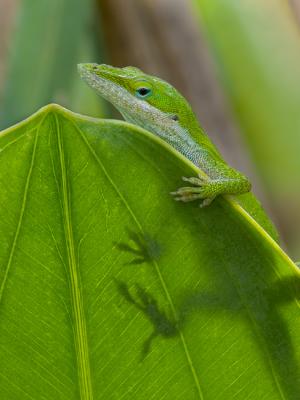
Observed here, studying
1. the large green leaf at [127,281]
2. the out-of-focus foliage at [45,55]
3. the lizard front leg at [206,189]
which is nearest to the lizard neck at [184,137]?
the lizard front leg at [206,189]

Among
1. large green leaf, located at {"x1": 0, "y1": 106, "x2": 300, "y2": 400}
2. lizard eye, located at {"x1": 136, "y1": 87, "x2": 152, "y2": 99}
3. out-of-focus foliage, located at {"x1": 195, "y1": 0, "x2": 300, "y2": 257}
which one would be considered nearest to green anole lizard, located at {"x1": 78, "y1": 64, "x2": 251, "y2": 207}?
lizard eye, located at {"x1": 136, "y1": 87, "x2": 152, "y2": 99}

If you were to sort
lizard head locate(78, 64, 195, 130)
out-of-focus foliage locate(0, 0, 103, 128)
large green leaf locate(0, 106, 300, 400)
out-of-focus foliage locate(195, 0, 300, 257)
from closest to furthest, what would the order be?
large green leaf locate(0, 106, 300, 400), lizard head locate(78, 64, 195, 130), out-of-focus foliage locate(195, 0, 300, 257), out-of-focus foliage locate(0, 0, 103, 128)

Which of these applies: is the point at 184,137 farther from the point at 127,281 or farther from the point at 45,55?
the point at 127,281

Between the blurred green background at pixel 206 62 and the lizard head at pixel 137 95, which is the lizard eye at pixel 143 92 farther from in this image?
the blurred green background at pixel 206 62

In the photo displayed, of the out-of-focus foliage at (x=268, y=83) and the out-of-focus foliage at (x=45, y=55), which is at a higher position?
the out-of-focus foliage at (x=45, y=55)

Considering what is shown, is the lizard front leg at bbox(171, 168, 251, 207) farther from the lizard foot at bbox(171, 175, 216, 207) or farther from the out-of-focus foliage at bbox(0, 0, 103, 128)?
the out-of-focus foliage at bbox(0, 0, 103, 128)
